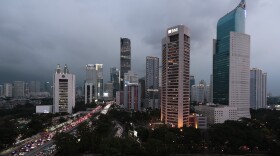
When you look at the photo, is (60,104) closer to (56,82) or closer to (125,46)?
(56,82)

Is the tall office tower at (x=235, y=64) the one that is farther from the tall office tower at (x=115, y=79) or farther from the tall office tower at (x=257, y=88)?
the tall office tower at (x=115, y=79)

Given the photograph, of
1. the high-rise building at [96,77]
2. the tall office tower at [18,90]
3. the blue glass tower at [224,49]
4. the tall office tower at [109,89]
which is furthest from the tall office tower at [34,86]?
the blue glass tower at [224,49]

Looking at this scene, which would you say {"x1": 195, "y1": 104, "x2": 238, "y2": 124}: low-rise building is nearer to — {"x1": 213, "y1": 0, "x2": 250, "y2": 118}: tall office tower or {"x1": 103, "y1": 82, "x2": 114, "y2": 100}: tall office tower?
{"x1": 213, "y1": 0, "x2": 250, "y2": 118}: tall office tower

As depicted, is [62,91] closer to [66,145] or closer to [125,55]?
[66,145]

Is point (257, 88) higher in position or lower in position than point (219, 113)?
higher

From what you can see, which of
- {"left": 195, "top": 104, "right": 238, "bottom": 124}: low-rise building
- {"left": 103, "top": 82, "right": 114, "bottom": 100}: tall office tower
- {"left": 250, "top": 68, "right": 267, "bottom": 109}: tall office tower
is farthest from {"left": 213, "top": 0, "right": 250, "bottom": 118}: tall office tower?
{"left": 103, "top": 82, "right": 114, "bottom": 100}: tall office tower

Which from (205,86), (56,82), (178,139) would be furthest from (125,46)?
(178,139)

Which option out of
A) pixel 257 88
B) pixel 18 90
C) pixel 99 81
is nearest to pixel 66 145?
pixel 257 88
